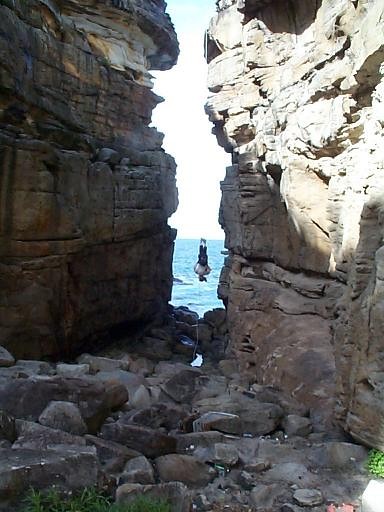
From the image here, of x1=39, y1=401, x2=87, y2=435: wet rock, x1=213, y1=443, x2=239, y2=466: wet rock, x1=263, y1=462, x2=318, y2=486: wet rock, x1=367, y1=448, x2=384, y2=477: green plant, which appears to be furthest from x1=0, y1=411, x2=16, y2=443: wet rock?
x1=367, y1=448, x2=384, y2=477: green plant

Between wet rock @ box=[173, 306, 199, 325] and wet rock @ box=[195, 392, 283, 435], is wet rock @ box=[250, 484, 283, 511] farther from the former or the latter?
wet rock @ box=[173, 306, 199, 325]

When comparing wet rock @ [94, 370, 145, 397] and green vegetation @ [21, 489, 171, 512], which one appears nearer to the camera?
green vegetation @ [21, 489, 171, 512]

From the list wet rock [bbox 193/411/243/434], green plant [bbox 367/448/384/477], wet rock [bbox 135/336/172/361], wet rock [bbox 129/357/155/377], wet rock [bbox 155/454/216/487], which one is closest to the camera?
wet rock [bbox 155/454/216/487]

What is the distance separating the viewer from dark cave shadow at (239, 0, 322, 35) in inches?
355

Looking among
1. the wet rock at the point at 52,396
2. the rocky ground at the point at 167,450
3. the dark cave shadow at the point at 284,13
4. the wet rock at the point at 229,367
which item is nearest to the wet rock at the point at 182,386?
the rocky ground at the point at 167,450

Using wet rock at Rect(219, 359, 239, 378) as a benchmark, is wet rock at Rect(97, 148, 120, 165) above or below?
above

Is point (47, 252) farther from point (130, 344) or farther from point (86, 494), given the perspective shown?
point (86, 494)

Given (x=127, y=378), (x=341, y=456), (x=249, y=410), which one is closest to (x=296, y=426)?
(x=249, y=410)

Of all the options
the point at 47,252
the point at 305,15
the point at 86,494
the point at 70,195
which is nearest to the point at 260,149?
Result: the point at 305,15

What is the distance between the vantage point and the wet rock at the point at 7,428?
352 centimetres

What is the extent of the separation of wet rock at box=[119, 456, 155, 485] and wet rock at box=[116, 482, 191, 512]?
26 centimetres

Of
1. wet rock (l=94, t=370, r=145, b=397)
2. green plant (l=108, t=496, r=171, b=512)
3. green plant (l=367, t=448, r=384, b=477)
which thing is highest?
green plant (l=108, t=496, r=171, b=512)

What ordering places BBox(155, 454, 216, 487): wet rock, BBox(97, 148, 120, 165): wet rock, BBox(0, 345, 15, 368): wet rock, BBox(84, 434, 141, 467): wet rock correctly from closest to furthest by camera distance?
BBox(84, 434, 141, 467): wet rock → BBox(155, 454, 216, 487): wet rock → BBox(0, 345, 15, 368): wet rock → BBox(97, 148, 120, 165): wet rock

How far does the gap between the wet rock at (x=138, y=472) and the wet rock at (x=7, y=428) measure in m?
0.94
